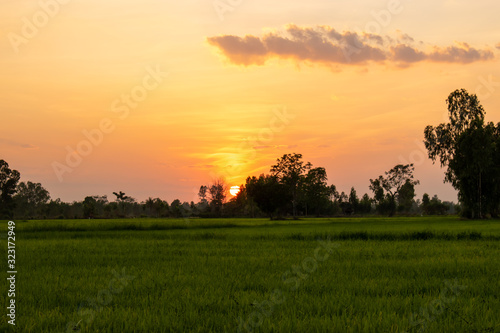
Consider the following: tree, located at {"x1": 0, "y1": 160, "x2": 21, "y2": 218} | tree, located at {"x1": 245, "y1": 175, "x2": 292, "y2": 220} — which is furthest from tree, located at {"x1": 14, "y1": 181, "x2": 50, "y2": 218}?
tree, located at {"x1": 245, "y1": 175, "x2": 292, "y2": 220}

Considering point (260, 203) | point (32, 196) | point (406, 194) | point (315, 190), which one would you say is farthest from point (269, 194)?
point (32, 196)

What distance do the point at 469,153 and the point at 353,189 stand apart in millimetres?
103126

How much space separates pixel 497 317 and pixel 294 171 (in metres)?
106

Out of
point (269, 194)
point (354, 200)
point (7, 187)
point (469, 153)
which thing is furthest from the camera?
point (354, 200)

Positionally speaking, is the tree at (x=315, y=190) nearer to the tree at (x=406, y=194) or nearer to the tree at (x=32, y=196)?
the tree at (x=406, y=194)

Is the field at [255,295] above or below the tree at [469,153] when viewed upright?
below

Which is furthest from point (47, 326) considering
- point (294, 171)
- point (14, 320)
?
point (294, 171)

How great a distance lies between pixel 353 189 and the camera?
17388 cm

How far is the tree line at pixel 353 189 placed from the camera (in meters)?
72.0

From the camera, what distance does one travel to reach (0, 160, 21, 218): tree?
402 feet

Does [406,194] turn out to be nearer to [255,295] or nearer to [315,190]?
[315,190]

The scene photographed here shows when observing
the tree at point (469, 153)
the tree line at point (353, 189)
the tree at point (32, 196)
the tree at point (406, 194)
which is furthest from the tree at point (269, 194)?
the tree at point (32, 196)

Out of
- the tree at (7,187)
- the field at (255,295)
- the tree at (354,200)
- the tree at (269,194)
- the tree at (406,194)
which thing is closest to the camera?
the field at (255,295)

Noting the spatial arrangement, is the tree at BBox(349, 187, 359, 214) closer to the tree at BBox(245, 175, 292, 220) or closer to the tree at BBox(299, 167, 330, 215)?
the tree at BBox(299, 167, 330, 215)
